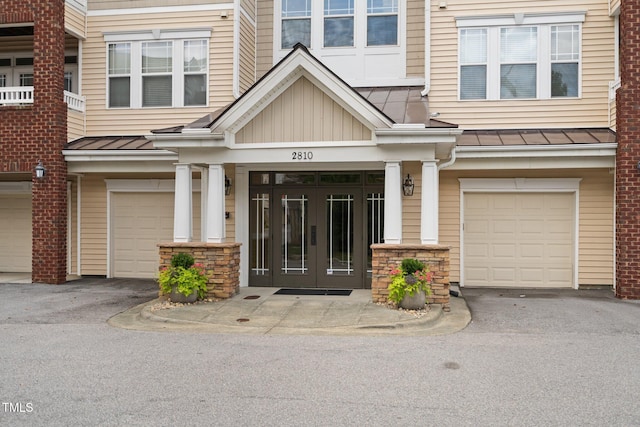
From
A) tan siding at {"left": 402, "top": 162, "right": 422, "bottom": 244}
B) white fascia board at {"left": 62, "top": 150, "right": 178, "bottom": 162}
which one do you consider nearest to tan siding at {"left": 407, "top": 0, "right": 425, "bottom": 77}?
tan siding at {"left": 402, "top": 162, "right": 422, "bottom": 244}

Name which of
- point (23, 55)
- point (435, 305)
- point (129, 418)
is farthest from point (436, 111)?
point (23, 55)

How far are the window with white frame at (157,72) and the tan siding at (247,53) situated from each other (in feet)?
2.91

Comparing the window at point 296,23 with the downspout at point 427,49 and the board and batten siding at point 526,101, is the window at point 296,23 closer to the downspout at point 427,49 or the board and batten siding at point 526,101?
the downspout at point 427,49

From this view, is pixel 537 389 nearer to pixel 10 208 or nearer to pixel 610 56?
pixel 610 56

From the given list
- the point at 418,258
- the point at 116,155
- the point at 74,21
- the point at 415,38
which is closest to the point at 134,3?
the point at 74,21

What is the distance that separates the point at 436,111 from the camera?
1238 centimetres

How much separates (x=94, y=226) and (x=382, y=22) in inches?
356

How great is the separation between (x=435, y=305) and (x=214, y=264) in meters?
4.22

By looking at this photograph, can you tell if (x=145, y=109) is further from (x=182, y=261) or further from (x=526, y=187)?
(x=526, y=187)

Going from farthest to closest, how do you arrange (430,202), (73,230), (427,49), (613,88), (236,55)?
(73,230), (236,55), (427,49), (613,88), (430,202)

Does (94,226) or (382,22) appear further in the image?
(94,226)

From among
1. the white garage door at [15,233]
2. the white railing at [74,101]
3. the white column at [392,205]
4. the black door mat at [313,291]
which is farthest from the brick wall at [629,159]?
the white garage door at [15,233]

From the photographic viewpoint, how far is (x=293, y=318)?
28.8ft

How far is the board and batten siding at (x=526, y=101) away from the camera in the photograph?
468 inches
